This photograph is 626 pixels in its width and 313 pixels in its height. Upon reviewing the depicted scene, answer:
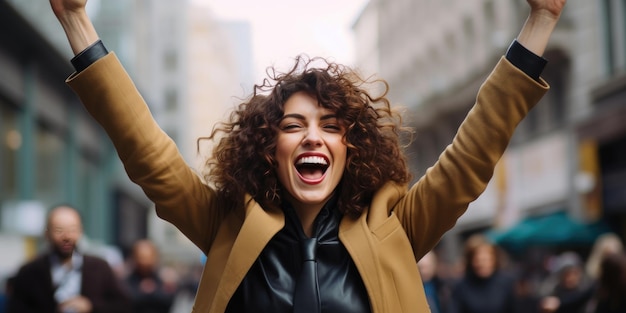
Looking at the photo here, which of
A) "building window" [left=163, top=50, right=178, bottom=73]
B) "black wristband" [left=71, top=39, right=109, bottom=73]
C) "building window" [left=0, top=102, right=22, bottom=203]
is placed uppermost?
"building window" [left=163, top=50, right=178, bottom=73]

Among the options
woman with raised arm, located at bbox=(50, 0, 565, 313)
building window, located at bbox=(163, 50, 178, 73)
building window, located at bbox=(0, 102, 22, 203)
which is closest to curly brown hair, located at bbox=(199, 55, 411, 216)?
woman with raised arm, located at bbox=(50, 0, 565, 313)

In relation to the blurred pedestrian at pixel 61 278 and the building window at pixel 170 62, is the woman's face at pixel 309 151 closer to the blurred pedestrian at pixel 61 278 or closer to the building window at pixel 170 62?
the blurred pedestrian at pixel 61 278

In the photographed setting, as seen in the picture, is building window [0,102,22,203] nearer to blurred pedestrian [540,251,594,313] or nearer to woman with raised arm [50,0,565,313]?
blurred pedestrian [540,251,594,313]

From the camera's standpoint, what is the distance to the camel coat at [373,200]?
315cm

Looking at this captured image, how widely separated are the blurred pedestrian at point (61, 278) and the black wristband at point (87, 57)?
13.0ft

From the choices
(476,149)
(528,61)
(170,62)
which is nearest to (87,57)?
(476,149)

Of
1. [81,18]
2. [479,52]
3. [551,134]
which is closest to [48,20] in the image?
[551,134]

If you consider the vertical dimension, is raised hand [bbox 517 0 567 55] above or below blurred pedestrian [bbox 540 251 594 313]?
above

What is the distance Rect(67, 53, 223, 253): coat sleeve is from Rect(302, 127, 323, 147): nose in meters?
0.37

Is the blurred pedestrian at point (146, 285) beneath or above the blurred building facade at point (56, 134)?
beneath

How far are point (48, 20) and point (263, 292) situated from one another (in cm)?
2306

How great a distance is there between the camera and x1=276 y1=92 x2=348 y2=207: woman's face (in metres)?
3.37

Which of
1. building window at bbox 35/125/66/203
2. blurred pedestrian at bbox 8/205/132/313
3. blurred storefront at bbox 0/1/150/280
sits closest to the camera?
blurred pedestrian at bbox 8/205/132/313

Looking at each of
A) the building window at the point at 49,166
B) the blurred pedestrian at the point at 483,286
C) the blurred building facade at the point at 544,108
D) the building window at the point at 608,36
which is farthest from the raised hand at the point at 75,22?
the building window at the point at 49,166
